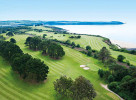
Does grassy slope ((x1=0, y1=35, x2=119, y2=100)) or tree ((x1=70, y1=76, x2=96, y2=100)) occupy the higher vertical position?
tree ((x1=70, y1=76, x2=96, y2=100))

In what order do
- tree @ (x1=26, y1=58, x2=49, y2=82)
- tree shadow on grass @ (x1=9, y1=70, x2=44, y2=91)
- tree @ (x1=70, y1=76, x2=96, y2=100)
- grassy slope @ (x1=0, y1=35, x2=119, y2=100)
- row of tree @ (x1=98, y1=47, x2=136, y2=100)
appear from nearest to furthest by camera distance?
tree @ (x1=70, y1=76, x2=96, y2=100) < row of tree @ (x1=98, y1=47, x2=136, y2=100) < grassy slope @ (x1=0, y1=35, x2=119, y2=100) < tree shadow on grass @ (x1=9, y1=70, x2=44, y2=91) < tree @ (x1=26, y1=58, x2=49, y2=82)

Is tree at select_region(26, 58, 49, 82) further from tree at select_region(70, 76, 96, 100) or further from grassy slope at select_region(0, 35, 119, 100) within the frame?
tree at select_region(70, 76, 96, 100)

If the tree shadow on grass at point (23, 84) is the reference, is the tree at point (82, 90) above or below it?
above

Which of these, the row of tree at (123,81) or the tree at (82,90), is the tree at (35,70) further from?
the row of tree at (123,81)

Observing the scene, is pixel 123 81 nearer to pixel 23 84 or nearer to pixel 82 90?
pixel 82 90

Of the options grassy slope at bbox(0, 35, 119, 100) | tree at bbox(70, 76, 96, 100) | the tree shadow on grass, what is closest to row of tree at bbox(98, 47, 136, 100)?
grassy slope at bbox(0, 35, 119, 100)

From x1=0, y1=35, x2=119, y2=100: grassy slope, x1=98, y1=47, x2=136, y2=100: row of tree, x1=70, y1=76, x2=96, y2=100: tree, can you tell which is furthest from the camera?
x1=0, y1=35, x2=119, y2=100: grassy slope

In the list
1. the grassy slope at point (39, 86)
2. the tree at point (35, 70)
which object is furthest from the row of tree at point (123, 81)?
the tree at point (35, 70)

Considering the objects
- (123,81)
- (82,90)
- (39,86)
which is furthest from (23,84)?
(123,81)

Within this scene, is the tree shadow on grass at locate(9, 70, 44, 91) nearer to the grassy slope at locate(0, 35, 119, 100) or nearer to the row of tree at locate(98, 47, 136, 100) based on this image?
the grassy slope at locate(0, 35, 119, 100)

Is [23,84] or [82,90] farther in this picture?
[23,84]

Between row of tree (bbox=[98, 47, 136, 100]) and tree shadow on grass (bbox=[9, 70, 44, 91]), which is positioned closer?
row of tree (bbox=[98, 47, 136, 100])

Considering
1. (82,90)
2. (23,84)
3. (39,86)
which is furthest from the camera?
(23,84)
